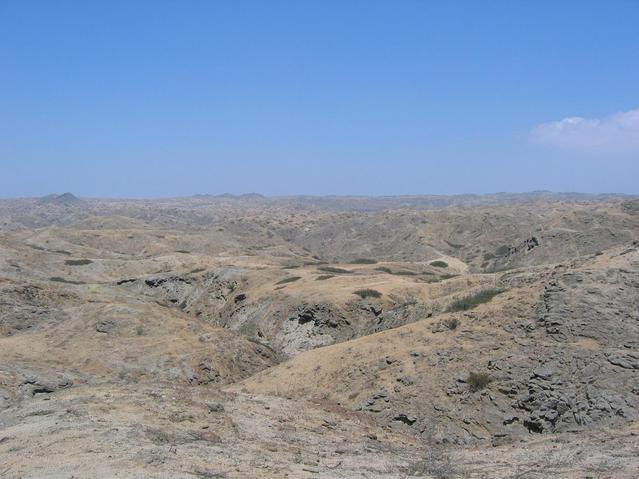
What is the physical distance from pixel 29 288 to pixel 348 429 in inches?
986

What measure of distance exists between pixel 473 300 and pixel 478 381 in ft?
19.1

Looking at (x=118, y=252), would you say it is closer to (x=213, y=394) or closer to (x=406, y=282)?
(x=406, y=282)

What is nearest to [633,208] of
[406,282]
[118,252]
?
[406,282]

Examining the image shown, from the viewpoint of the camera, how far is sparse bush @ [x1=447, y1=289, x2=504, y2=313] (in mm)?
21798

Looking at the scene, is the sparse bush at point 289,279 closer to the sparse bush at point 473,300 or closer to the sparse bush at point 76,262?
the sparse bush at point 473,300

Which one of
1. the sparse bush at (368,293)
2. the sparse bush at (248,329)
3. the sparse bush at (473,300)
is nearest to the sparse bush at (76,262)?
the sparse bush at (248,329)

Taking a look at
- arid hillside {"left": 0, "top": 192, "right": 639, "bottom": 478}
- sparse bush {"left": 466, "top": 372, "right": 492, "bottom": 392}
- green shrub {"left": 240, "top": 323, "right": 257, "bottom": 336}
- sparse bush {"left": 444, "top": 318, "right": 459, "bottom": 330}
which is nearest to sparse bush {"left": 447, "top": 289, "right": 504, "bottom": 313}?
arid hillside {"left": 0, "top": 192, "right": 639, "bottom": 478}

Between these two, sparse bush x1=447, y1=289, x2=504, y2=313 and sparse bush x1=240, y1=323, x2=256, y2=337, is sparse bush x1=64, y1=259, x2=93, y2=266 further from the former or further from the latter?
sparse bush x1=447, y1=289, x2=504, y2=313

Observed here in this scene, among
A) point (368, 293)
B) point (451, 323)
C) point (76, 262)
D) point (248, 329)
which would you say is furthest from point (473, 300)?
point (76, 262)

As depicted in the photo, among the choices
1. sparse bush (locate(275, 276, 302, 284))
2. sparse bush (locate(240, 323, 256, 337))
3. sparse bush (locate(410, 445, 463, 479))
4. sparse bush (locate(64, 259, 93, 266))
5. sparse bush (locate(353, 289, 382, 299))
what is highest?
sparse bush (locate(410, 445, 463, 479))

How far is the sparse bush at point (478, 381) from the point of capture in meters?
17.0

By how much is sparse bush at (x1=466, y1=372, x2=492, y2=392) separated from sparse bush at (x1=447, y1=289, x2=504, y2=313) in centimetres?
461

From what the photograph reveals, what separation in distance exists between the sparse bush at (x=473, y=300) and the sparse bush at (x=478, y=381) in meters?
4.61

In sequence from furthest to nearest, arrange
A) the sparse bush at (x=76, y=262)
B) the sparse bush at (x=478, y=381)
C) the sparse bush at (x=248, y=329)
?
the sparse bush at (x=76, y=262), the sparse bush at (x=248, y=329), the sparse bush at (x=478, y=381)
